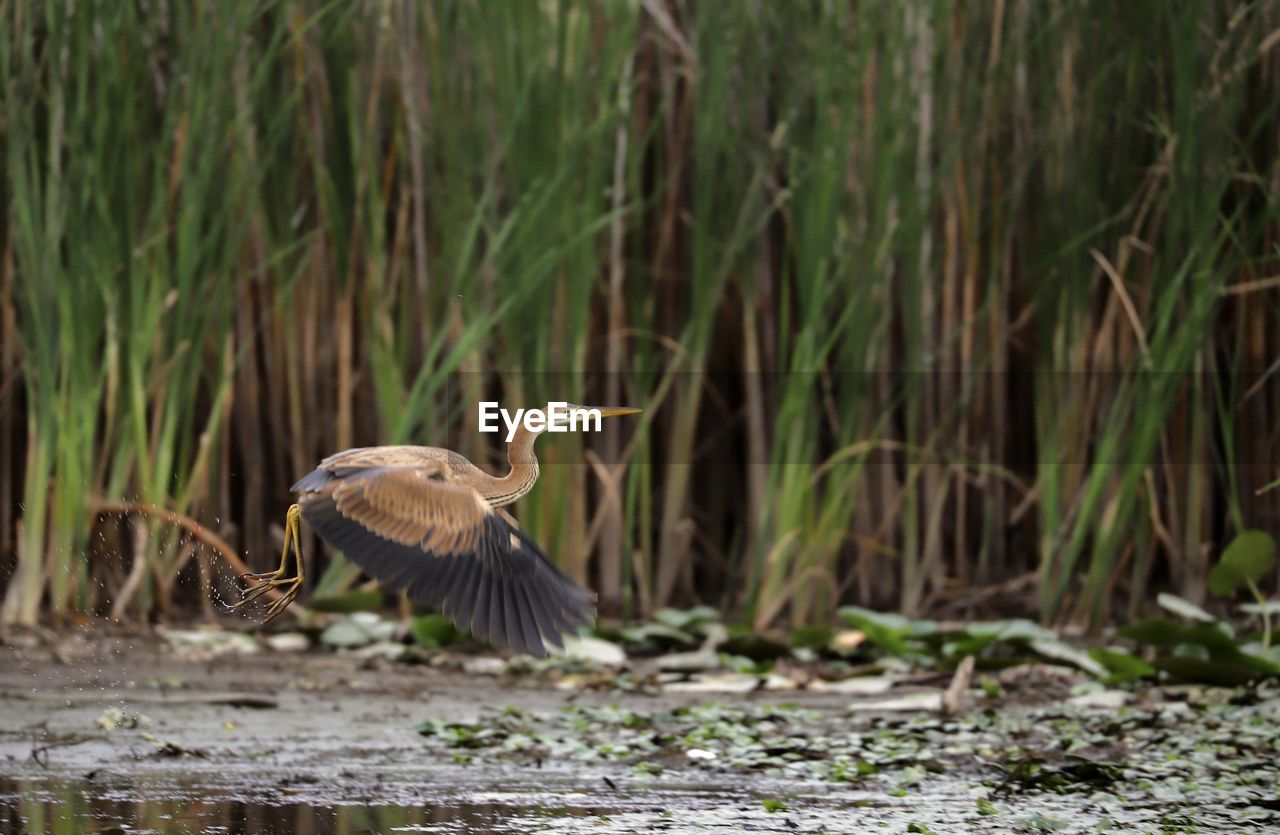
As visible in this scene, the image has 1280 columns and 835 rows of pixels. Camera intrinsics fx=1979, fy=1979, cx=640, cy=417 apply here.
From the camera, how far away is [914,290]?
6.31m

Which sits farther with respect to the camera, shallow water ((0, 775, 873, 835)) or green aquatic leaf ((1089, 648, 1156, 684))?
green aquatic leaf ((1089, 648, 1156, 684))

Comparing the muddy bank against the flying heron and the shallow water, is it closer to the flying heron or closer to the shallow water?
the shallow water

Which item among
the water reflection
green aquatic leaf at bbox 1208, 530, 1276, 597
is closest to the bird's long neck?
the water reflection

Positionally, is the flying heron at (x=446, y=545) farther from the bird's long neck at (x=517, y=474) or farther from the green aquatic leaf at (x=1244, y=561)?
the green aquatic leaf at (x=1244, y=561)

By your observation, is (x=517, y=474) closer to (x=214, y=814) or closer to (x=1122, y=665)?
(x=214, y=814)

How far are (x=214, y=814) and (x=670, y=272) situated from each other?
3.27 meters

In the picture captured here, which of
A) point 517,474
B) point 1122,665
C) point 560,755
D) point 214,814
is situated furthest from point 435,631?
point 517,474

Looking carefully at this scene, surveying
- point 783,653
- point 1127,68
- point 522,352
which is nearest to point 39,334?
point 522,352

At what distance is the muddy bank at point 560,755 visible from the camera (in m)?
3.76

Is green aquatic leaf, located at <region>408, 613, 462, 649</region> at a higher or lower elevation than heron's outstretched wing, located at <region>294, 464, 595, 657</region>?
lower

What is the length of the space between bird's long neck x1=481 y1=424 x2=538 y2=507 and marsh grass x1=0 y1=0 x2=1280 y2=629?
7.88ft

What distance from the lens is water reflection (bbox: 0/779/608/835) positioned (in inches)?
140

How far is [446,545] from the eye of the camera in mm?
3572

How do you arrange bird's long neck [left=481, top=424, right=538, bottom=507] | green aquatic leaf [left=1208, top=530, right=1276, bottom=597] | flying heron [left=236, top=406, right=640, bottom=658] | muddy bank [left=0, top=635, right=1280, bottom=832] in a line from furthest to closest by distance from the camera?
green aquatic leaf [left=1208, top=530, right=1276, bottom=597] → muddy bank [left=0, top=635, right=1280, bottom=832] → bird's long neck [left=481, top=424, right=538, bottom=507] → flying heron [left=236, top=406, right=640, bottom=658]
